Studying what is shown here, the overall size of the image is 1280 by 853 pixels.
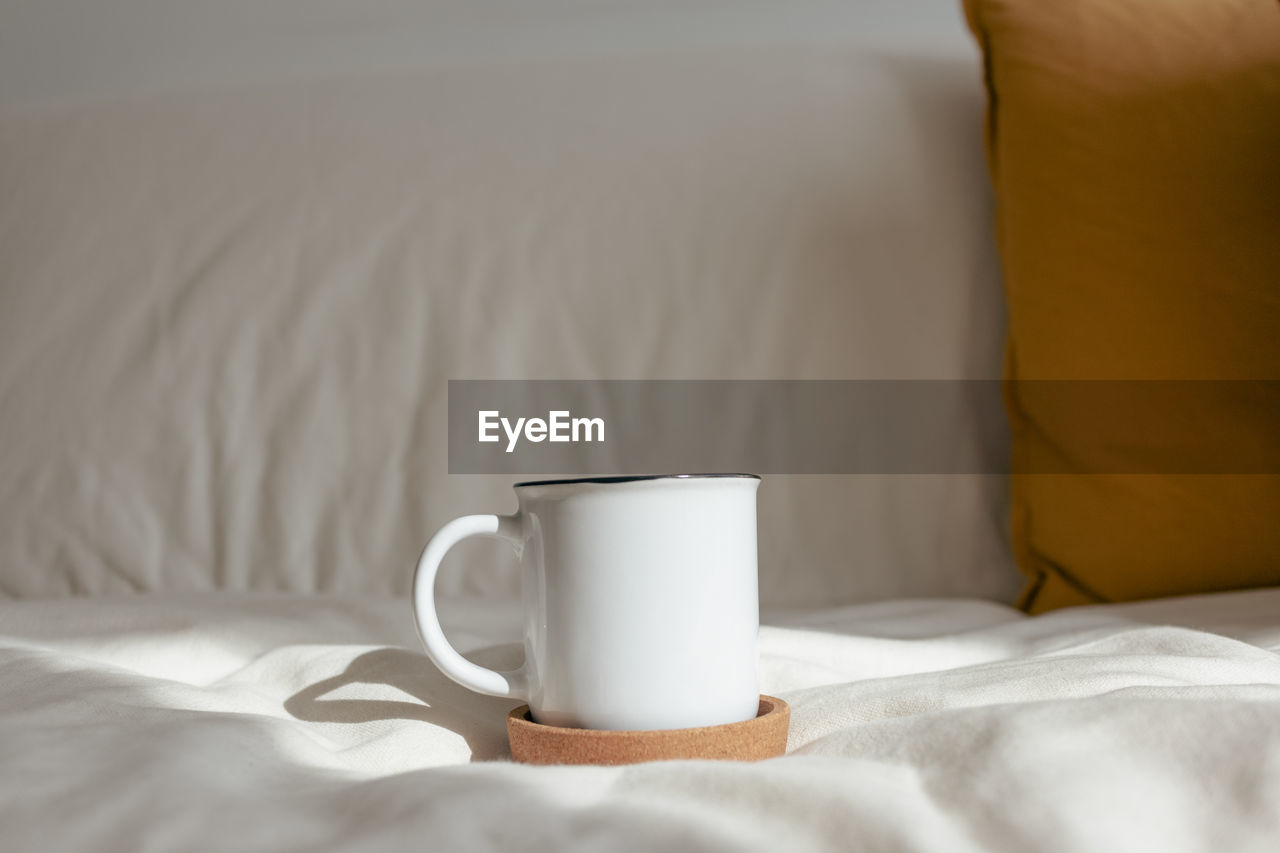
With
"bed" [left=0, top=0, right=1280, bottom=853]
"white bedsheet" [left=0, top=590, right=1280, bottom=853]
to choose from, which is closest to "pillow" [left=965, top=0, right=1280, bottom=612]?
"bed" [left=0, top=0, right=1280, bottom=853]

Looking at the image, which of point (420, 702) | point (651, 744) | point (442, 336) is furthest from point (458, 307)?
point (651, 744)

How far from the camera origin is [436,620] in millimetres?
450

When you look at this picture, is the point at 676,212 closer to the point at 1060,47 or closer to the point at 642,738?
the point at 1060,47

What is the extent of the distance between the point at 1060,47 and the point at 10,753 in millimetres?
871

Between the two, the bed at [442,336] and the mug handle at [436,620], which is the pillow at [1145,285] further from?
the mug handle at [436,620]

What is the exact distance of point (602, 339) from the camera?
94 cm

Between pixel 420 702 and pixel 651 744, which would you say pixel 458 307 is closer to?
pixel 420 702

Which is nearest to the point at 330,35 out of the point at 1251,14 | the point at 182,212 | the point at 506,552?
the point at 182,212

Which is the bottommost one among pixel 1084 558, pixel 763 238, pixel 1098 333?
→ pixel 1084 558

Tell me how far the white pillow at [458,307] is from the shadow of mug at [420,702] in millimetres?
327

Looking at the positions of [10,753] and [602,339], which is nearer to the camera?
[10,753]

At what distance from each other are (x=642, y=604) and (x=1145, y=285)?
566 mm

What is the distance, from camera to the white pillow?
2.98 feet

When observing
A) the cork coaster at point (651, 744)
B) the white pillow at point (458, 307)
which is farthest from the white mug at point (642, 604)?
the white pillow at point (458, 307)
